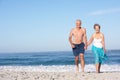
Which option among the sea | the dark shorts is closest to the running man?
the dark shorts

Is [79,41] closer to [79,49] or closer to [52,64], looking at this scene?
[79,49]

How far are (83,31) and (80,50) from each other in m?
0.74

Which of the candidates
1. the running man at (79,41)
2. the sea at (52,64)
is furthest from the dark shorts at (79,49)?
the sea at (52,64)

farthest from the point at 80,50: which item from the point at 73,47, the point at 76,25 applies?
the point at 76,25

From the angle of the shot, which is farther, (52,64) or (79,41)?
(52,64)

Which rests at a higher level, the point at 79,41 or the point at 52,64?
the point at 79,41

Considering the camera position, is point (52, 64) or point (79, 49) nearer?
point (79, 49)

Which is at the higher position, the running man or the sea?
the running man

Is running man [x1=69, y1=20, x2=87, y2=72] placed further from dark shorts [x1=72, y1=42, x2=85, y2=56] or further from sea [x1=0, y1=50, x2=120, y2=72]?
sea [x1=0, y1=50, x2=120, y2=72]

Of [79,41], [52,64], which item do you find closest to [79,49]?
[79,41]

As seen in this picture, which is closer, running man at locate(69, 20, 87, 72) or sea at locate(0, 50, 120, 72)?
running man at locate(69, 20, 87, 72)

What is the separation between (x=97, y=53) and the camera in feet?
33.8

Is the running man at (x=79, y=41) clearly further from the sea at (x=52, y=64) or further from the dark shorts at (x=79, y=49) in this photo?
the sea at (x=52, y=64)

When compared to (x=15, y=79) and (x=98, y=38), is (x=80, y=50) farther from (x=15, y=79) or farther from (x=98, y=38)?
(x=15, y=79)
